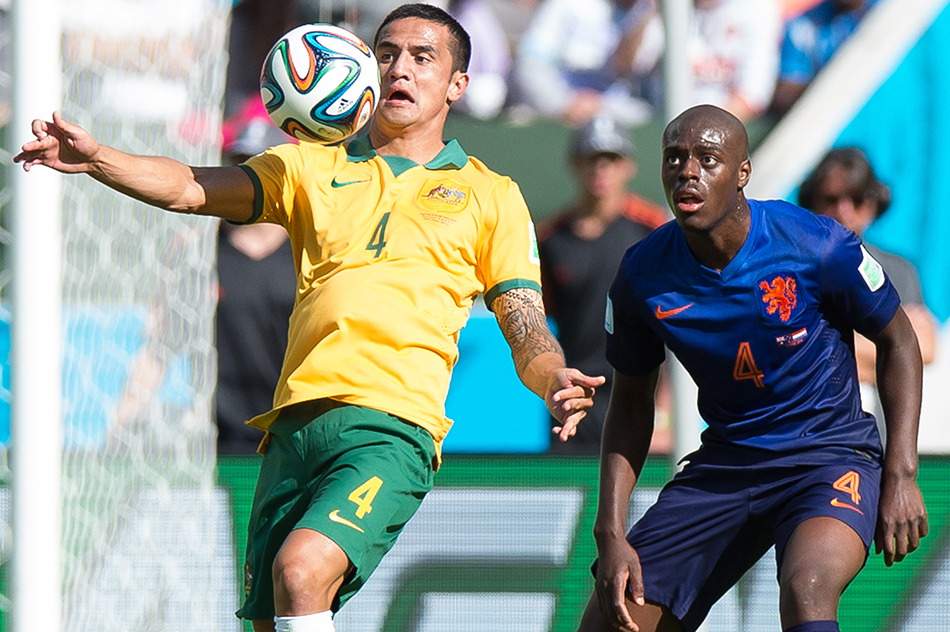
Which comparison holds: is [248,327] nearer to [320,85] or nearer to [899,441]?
[320,85]

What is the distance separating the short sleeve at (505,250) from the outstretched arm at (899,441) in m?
1.18

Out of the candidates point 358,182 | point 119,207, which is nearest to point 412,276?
point 358,182

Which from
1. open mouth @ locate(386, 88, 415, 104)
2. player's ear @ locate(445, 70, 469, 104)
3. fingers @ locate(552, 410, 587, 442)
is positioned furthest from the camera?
player's ear @ locate(445, 70, 469, 104)

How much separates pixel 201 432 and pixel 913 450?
12.0ft

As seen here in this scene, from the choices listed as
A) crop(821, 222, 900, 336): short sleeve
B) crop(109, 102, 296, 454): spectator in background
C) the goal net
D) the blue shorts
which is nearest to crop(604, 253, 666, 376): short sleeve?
the blue shorts

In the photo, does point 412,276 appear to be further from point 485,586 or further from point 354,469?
point 485,586

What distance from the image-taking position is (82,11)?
573cm

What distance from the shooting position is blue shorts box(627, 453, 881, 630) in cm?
423

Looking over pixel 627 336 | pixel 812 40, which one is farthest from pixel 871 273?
pixel 812 40

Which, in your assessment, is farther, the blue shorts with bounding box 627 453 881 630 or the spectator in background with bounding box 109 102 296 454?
the spectator in background with bounding box 109 102 296 454

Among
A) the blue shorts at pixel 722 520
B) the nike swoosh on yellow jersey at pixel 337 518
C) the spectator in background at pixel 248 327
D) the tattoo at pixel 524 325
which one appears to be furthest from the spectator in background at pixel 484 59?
the nike swoosh on yellow jersey at pixel 337 518

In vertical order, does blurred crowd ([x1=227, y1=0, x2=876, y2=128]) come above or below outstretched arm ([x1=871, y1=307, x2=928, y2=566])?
above

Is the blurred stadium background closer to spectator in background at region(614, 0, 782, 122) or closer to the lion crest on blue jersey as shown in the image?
Result: the lion crest on blue jersey

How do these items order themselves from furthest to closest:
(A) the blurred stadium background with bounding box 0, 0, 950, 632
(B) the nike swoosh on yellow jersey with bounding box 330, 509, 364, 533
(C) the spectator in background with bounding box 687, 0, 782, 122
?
(C) the spectator in background with bounding box 687, 0, 782, 122 → (A) the blurred stadium background with bounding box 0, 0, 950, 632 → (B) the nike swoosh on yellow jersey with bounding box 330, 509, 364, 533
